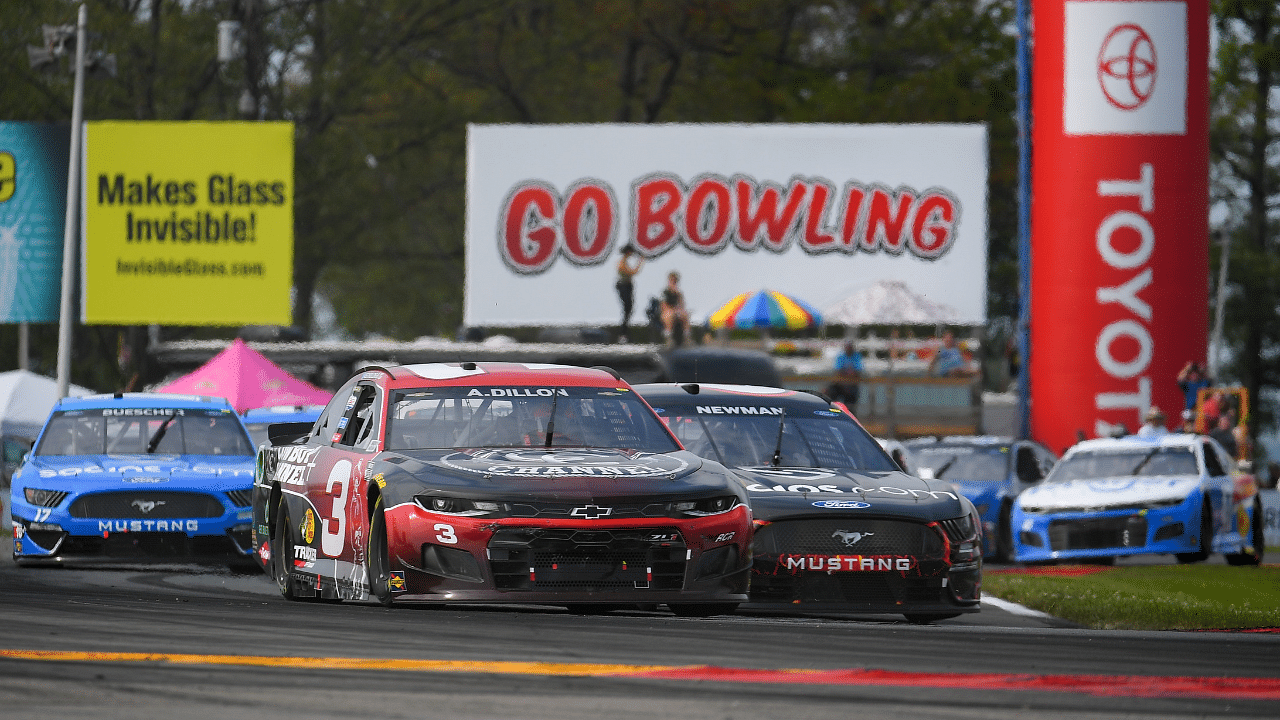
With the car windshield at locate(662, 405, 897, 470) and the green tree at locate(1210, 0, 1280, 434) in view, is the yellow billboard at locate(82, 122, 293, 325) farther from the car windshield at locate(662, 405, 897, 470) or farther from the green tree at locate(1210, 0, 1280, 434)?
the green tree at locate(1210, 0, 1280, 434)

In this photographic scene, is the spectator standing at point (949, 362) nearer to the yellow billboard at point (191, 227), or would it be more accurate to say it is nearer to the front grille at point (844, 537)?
the yellow billboard at point (191, 227)

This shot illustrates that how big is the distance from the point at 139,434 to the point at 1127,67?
23.5m

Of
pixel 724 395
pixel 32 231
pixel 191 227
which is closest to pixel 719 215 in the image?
pixel 191 227

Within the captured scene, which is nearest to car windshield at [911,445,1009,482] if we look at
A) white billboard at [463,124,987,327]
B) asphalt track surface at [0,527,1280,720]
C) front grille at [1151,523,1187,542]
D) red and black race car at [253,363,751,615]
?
front grille at [1151,523,1187,542]

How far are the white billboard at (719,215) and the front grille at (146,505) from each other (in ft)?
86.2

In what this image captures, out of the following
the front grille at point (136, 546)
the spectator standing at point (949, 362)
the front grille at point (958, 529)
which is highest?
the spectator standing at point (949, 362)

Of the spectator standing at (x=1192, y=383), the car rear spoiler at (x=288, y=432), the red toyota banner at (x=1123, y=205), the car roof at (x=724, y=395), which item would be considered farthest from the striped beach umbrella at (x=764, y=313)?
the car rear spoiler at (x=288, y=432)

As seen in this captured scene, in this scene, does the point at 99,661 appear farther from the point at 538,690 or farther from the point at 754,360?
the point at 754,360

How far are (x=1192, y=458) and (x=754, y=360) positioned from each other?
12.8 meters

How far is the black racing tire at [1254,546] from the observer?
2238 cm

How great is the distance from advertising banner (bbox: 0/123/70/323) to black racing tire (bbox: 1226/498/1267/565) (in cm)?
2281

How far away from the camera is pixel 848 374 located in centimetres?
3862

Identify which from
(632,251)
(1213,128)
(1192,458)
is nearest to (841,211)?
(632,251)

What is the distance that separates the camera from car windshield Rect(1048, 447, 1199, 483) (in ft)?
73.2
